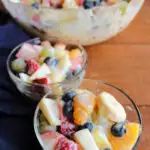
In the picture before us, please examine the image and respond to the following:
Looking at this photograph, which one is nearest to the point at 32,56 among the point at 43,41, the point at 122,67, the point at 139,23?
the point at 43,41

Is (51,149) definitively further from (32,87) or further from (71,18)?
(71,18)

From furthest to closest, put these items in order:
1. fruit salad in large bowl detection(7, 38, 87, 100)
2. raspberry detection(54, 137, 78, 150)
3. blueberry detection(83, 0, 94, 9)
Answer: blueberry detection(83, 0, 94, 9)
fruit salad in large bowl detection(7, 38, 87, 100)
raspberry detection(54, 137, 78, 150)

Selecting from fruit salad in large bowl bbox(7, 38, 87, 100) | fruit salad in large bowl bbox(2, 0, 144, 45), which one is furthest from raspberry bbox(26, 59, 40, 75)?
fruit salad in large bowl bbox(2, 0, 144, 45)

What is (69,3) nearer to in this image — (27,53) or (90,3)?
(90,3)

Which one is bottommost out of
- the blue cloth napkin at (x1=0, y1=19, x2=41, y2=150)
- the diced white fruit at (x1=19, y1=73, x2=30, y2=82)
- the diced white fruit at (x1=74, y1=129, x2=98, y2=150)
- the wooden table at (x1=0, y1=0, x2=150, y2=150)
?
the wooden table at (x1=0, y1=0, x2=150, y2=150)

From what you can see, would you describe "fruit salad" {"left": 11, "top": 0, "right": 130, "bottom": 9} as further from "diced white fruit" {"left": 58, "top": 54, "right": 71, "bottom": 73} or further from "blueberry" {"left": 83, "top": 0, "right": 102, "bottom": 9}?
"diced white fruit" {"left": 58, "top": 54, "right": 71, "bottom": 73}

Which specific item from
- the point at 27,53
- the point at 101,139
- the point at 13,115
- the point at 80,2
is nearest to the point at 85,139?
the point at 101,139
